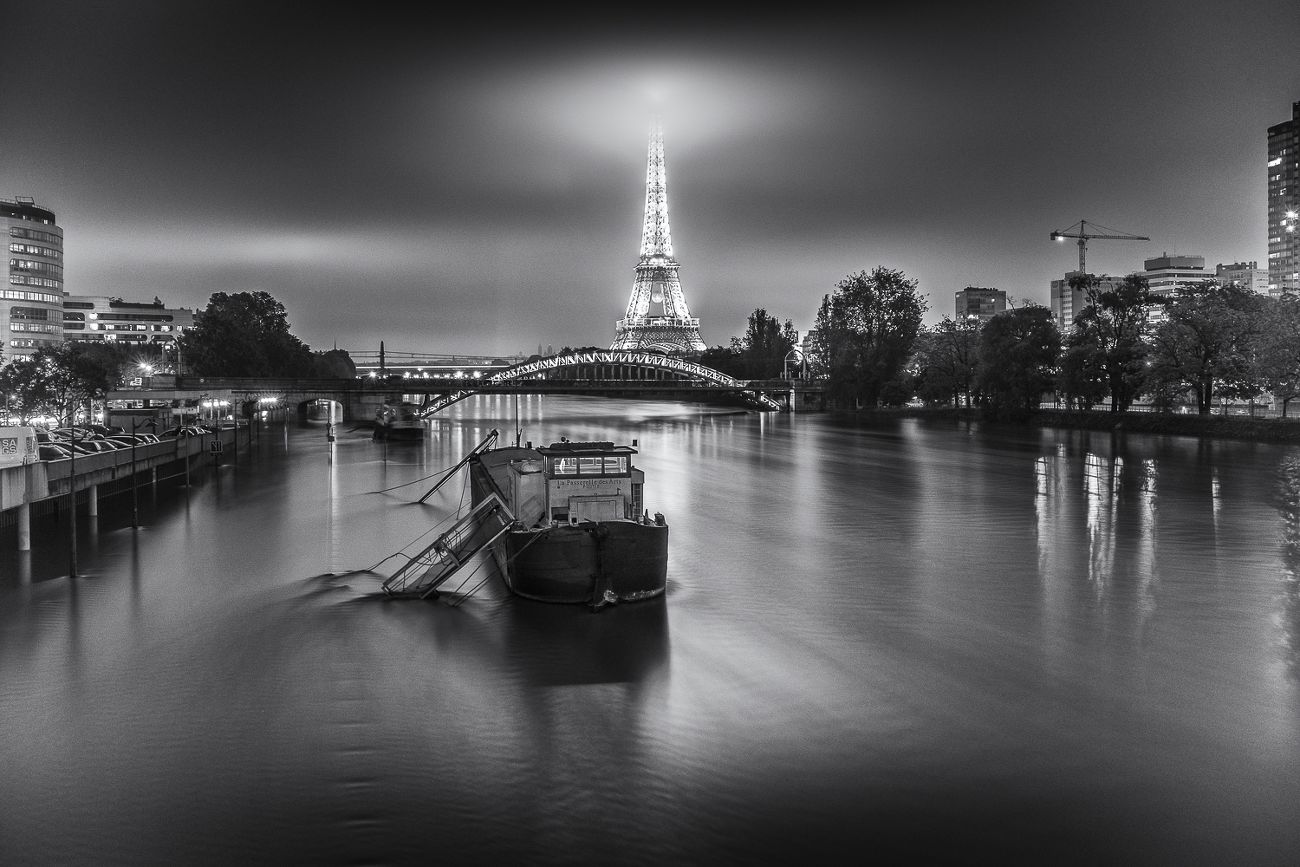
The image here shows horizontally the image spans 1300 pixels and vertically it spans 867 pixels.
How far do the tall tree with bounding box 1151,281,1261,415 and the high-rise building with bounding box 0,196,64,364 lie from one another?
4735 inches

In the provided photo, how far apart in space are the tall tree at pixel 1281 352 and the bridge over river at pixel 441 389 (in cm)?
5476

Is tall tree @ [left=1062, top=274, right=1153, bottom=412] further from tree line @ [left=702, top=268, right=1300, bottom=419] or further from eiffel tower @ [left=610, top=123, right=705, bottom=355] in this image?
eiffel tower @ [left=610, top=123, right=705, bottom=355]

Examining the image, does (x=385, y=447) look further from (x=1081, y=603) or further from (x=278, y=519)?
(x=1081, y=603)

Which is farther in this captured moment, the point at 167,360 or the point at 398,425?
the point at 167,360

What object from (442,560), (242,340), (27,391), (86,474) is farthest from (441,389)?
(442,560)

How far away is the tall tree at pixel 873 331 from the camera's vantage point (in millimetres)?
107562

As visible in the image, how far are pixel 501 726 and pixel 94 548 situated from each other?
68.3 feet

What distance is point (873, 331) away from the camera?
111 meters

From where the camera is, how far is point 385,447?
7444 centimetres

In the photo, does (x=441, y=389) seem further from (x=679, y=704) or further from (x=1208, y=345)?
(x=679, y=704)

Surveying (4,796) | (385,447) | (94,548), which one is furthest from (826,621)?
(385,447)

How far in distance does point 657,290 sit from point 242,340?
292 ft

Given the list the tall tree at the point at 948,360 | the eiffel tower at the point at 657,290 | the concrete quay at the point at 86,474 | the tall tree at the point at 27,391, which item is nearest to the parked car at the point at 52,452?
the concrete quay at the point at 86,474

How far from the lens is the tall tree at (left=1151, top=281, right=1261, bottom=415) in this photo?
64.5 m
